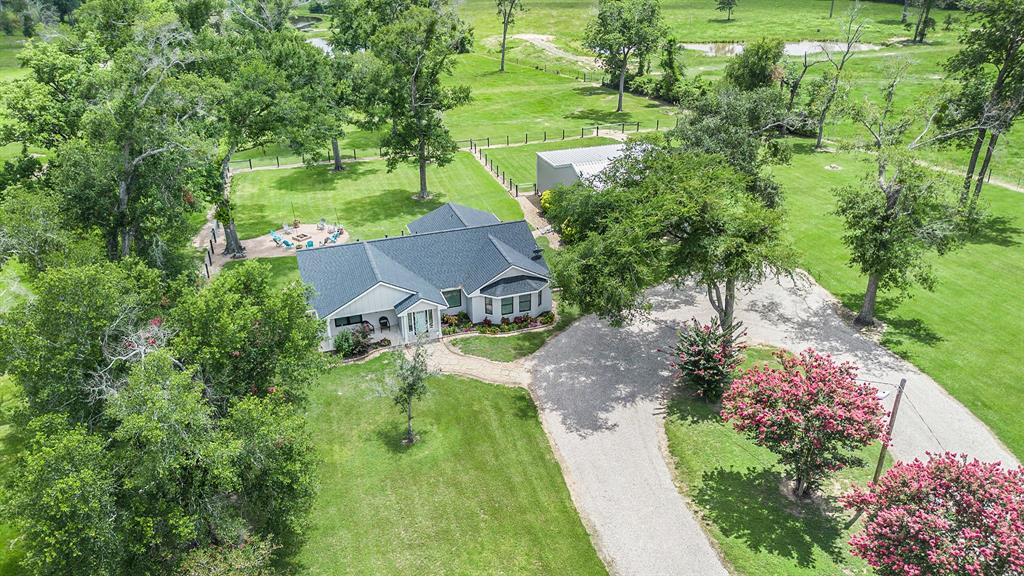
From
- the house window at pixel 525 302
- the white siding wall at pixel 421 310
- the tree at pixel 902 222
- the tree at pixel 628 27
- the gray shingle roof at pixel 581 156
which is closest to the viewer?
the tree at pixel 902 222

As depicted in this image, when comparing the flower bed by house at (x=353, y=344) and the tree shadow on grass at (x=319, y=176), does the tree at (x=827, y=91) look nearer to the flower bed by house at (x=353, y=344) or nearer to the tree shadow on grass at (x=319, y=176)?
the tree shadow on grass at (x=319, y=176)

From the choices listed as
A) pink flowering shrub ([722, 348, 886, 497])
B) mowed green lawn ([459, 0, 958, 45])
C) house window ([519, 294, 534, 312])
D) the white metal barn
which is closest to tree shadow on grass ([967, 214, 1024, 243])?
the white metal barn

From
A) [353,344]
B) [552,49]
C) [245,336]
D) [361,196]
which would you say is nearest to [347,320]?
[353,344]

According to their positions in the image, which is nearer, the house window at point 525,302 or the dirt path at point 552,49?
the house window at point 525,302

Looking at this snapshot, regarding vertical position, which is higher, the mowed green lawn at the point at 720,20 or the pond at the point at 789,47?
the mowed green lawn at the point at 720,20

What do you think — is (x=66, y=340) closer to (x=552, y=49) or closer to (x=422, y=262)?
(x=422, y=262)

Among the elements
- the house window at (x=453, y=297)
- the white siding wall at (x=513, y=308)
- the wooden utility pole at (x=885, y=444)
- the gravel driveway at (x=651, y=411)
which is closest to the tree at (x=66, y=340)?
the gravel driveway at (x=651, y=411)
